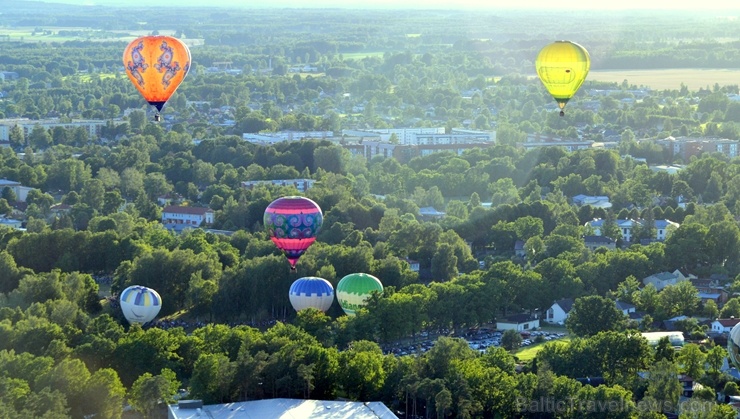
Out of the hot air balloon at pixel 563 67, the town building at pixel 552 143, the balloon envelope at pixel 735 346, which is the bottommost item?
the town building at pixel 552 143

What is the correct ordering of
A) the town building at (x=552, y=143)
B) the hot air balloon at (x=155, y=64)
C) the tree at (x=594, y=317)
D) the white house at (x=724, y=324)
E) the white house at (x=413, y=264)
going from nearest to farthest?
the tree at (x=594, y=317), the white house at (x=724, y=324), the hot air balloon at (x=155, y=64), the white house at (x=413, y=264), the town building at (x=552, y=143)

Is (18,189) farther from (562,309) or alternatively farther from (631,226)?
(562,309)

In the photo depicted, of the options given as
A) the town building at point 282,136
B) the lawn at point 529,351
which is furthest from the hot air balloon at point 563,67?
the town building at point 282,136

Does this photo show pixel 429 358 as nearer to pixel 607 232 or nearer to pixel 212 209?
pixel 607 232

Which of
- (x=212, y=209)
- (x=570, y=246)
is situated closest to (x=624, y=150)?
(x=212, y=209)

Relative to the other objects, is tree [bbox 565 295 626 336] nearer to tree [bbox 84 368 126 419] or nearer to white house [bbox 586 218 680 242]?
tree [bbox 84 368 126 419]

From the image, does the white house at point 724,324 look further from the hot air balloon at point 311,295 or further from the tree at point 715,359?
the hot air balloon at point 311,295

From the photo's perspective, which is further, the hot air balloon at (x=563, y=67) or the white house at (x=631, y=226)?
the white house at (x=631, y=226)
